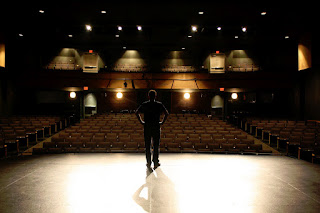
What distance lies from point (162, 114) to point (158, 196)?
10.6 meters

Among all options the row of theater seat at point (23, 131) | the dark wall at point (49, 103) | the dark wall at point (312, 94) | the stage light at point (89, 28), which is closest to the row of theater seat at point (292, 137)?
the dark wall at point (312, 94)

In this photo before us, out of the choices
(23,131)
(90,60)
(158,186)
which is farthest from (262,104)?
(158,186)

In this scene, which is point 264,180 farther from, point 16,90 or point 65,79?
point 16,90

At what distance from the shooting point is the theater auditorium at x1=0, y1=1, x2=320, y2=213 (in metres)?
3.01

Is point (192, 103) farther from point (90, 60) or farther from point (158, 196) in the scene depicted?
point (158, 196)

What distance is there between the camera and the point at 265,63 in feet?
55.6

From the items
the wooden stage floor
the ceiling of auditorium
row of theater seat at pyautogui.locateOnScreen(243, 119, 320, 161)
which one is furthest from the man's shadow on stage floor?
the ceiling of auditorium

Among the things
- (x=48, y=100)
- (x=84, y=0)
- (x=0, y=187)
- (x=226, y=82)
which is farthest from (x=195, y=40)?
(x=0, y=187)

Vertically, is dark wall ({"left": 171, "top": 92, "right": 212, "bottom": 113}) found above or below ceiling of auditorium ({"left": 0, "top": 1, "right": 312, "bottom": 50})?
below

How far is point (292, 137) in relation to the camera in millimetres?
7539

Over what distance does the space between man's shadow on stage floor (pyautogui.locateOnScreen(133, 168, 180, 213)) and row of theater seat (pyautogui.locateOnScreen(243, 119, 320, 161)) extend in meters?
3.86

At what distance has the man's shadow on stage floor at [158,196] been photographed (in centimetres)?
253

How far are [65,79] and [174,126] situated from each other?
8254 mm

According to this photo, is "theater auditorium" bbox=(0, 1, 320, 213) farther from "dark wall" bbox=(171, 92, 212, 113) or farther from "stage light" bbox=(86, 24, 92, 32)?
"stage light" bbox=(86, 24, 92, 32)
